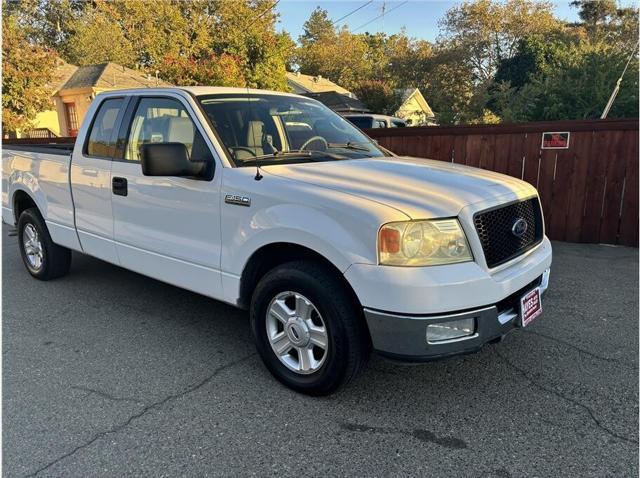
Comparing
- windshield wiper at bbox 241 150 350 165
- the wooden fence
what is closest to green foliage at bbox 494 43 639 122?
the wooden fence

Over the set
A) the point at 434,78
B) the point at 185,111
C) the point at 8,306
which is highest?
the point at 434,78

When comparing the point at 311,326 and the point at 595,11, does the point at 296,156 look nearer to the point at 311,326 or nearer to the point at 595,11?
the point at 311,326

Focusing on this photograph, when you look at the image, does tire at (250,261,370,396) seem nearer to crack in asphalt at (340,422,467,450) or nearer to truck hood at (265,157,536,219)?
crack in asphalt at (340,422,467,450)

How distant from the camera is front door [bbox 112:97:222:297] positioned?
137 inches

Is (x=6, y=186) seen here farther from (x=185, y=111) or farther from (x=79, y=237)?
Answer: (x=185, y=111)

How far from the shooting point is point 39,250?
17.9 feet

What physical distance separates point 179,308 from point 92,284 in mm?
1374

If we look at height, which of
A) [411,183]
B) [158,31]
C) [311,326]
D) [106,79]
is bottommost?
[311,326]

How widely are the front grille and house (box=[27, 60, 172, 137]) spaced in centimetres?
2737

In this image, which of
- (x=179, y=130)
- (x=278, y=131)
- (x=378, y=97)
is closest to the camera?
(x=179, y=130)

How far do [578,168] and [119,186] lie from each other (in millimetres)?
5899

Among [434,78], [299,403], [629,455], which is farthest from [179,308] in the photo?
[434,78]

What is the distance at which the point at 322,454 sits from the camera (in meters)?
2.61

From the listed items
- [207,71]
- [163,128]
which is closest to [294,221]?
[163,128]
